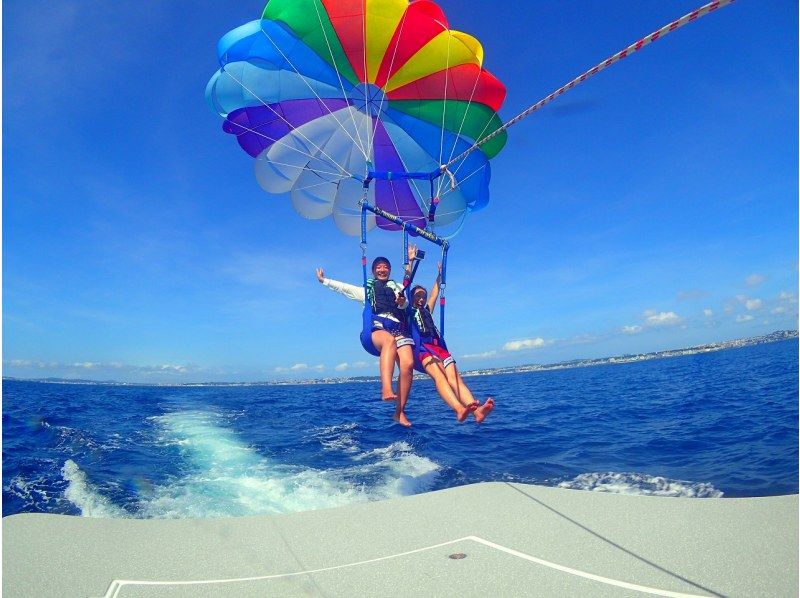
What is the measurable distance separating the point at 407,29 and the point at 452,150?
1.83m

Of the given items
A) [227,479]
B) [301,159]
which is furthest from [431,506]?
[301,159]

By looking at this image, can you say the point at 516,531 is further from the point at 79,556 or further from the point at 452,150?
the point at 452,150

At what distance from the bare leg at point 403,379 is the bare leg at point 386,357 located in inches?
3.8

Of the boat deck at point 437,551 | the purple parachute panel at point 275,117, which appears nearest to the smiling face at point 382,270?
the boat deck at point 437,551

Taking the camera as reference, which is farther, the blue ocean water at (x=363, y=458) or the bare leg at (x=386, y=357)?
the blue ocean water at (x=363, y=458)

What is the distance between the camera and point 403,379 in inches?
195

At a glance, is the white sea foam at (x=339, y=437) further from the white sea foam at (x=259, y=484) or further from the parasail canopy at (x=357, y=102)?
the parasail canopy at (x=357, y=102)

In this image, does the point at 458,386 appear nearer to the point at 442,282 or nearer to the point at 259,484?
the point at 442,282

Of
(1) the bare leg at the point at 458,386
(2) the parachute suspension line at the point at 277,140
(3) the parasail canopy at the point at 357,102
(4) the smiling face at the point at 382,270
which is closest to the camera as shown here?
(1) the bare leg at the point at 458,386

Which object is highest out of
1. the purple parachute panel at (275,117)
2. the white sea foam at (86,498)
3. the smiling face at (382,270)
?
the purple parachute panel at (275,117)

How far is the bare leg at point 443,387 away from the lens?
180 inches

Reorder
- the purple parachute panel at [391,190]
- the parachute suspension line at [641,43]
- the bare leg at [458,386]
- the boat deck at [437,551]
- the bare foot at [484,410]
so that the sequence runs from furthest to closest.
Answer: the purple parachute panel at [391,190] < the bare leg at [458,386] < the bare foot at [484,410] < the boat deck at [437,551] < the parachute suspension line at [641,43]

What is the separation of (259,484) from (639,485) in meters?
6.17

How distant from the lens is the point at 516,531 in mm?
3775
